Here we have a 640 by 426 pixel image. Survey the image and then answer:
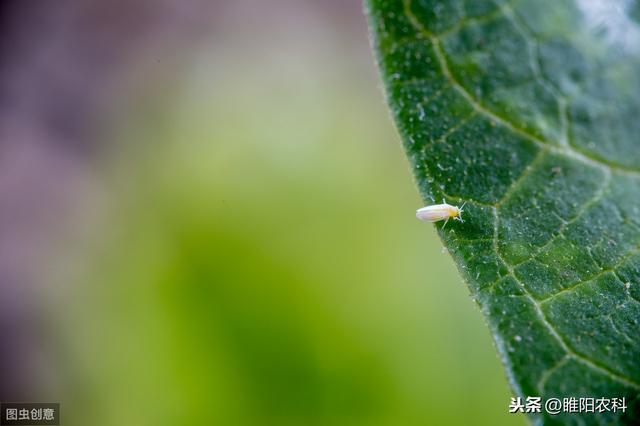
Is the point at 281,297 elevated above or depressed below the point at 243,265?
below

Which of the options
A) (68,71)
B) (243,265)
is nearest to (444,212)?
(243,265)

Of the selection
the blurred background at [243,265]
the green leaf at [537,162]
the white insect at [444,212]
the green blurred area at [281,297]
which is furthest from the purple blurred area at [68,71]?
the white insect at [444,212]

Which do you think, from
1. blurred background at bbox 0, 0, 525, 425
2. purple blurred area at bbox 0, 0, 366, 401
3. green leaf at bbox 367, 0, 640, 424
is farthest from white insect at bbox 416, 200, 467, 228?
purple blurred area at bbox 0, 0, 366, 401

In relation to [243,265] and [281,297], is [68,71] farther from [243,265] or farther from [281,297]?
[281,297]

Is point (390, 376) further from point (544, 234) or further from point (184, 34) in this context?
point (184, 34)

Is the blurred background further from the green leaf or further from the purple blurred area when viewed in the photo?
the green leaf

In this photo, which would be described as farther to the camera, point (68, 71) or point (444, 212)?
point (68, 71)
